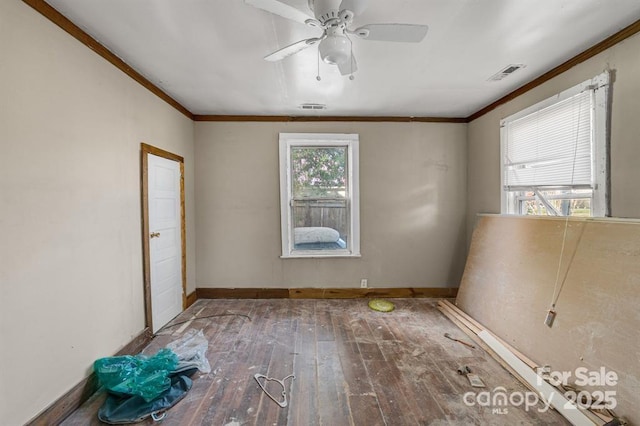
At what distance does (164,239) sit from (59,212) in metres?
1.33

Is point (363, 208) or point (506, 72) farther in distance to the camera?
point (363, 208)

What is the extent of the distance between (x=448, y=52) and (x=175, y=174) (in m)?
3.13

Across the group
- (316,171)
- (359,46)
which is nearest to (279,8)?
(359,46)

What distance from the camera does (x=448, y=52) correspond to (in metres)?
2.22

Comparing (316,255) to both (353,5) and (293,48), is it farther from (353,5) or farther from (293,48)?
(353,5)

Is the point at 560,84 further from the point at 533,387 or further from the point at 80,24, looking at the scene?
the point at 80,24

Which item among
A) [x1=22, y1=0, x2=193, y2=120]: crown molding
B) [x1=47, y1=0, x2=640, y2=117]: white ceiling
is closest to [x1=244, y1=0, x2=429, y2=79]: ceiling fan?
[x1=47, y1=0, x2=640, y2=117]: white ceiling

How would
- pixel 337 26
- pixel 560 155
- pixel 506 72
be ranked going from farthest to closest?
1. pixel 506 72
2. pixel 560 155
3. pixel 337 26

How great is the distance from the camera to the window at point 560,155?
2.13 m

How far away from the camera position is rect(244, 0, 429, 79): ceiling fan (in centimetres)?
143

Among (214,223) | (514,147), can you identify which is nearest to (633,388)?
(514,147)

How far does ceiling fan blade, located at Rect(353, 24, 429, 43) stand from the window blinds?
1702 mm

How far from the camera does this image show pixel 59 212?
1781mm

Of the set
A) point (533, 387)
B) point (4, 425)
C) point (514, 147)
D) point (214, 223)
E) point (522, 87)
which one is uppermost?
point (522, 87)
